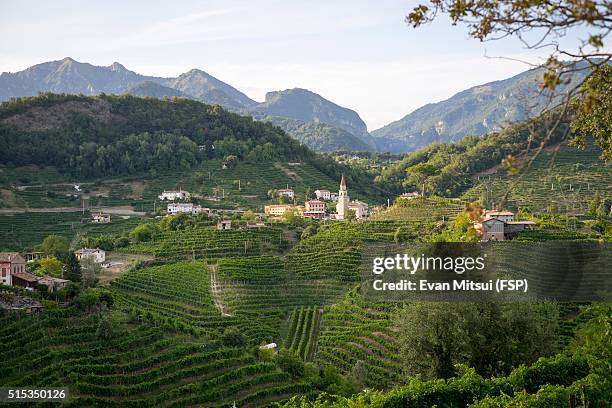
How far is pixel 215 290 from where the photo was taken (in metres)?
29.8

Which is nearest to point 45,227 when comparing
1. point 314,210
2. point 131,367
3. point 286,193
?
point 314,210

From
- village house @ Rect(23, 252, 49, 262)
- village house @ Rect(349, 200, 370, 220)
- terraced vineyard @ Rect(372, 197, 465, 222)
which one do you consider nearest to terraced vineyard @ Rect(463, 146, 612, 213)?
terraced vineyard @ Rect(372, 197, 465, 222)

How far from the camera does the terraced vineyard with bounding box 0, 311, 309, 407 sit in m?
15.2

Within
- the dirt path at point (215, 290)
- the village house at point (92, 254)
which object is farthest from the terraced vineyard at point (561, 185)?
the village house at point (92, 254)

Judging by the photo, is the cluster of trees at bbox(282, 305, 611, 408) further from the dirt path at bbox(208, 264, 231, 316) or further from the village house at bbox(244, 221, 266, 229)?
the village house at bbox(244, 221, 266, 229)

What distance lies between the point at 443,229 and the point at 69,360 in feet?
78.4

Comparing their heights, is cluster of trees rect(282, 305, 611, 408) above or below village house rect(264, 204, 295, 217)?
below

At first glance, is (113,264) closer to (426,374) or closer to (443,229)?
(443,229)

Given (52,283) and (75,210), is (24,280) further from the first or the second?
(75,210)

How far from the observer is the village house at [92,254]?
34.8m

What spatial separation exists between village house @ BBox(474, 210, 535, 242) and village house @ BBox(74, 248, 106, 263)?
73.5 ft

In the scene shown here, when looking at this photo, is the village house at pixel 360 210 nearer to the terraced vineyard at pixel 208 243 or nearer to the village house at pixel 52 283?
the terraced vineyard at pixel 208 243

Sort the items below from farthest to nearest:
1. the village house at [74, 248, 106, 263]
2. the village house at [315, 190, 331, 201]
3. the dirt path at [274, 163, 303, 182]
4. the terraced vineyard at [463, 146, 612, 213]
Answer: the dirt path at [274, 163, 303, 182] → the village house at [315, 190, 331, 201] → the terraced vineyard at [463, 146, 612, 213] → the village house at [74, 248, 106, 263]

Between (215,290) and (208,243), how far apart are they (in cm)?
829
